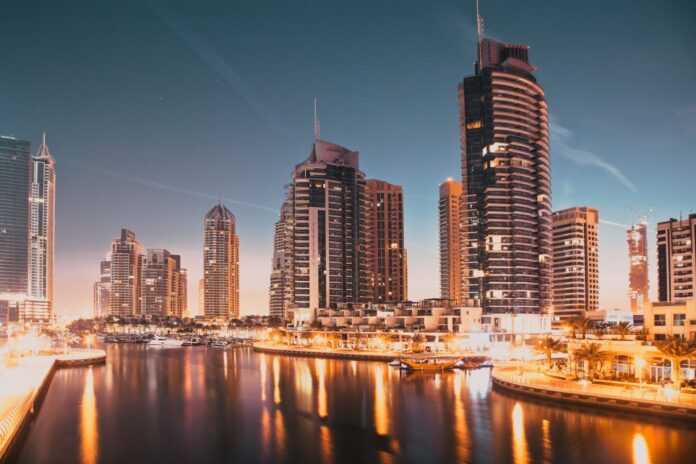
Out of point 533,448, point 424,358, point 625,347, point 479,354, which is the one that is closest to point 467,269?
point 479,354

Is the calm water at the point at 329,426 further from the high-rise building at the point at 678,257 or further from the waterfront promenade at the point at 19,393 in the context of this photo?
the high-rise building at the point at 678,257

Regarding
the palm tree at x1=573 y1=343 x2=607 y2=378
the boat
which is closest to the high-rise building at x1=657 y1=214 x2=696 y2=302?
the boat

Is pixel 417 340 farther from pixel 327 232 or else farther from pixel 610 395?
pixel 610 395

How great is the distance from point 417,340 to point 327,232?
58.0 m

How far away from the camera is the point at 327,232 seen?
186 meters

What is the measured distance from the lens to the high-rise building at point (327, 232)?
600 feet

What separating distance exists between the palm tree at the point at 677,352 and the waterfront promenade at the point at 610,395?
78.5 inches

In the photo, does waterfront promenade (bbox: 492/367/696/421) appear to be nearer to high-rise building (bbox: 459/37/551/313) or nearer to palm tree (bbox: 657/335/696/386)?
palm tree (bbox: 657/335/696/386)

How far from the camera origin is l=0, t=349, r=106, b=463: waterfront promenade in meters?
47.2

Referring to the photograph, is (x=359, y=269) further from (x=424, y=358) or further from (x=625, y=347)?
(x=625, y=347)

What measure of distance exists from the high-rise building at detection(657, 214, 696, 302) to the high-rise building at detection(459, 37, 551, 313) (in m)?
41.2

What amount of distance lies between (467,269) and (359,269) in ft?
148

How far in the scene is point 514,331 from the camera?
152m

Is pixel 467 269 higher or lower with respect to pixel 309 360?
higher
